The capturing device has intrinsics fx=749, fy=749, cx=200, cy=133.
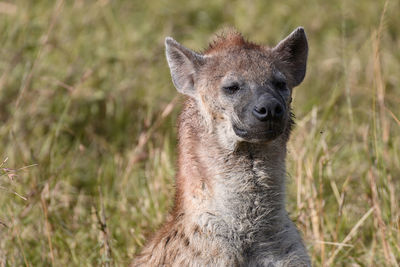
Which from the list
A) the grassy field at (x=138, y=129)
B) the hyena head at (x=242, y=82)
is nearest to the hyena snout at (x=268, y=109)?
the hyena head at (x=242, y=82)

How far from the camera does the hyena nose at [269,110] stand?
4078mm

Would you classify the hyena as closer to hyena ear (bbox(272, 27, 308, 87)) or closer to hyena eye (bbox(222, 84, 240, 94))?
hyena eye (bbox(222, 84, 240, 94))

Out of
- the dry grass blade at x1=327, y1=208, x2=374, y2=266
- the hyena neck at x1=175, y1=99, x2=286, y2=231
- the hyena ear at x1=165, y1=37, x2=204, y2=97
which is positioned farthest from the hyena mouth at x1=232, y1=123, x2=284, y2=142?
the dry grass blade at x1=327, y1=208, x2=374, y2=266

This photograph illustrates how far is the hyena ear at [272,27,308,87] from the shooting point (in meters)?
4.70

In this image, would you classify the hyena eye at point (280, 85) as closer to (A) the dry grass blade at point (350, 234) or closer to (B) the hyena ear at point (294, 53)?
(B) the hyena ear at point (294, 53)

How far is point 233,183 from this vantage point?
4.20 meters

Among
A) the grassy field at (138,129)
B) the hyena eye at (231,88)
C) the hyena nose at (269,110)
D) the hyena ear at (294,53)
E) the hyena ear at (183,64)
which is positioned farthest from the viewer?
the grassy field at (138,129)

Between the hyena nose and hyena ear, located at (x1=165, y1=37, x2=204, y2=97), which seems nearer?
the hyena nose

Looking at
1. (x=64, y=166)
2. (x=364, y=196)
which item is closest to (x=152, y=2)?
(x=64, y=166)

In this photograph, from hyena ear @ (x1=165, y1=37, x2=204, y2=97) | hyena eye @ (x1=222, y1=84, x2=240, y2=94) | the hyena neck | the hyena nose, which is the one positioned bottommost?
the hyena neck

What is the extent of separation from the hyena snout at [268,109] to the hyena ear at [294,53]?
61 cm

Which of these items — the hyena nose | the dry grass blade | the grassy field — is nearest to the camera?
the hyena nose

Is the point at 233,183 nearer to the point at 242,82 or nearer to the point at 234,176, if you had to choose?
the point at 234,176

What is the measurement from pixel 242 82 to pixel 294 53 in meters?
0.70
